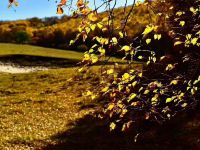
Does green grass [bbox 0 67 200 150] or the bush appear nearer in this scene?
green grass [bbox 0 67 200 150]

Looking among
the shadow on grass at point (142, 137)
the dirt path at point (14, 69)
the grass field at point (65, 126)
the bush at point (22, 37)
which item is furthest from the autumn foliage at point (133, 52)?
the bush at point (22, 37)

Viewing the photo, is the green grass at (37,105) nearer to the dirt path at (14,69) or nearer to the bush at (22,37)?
the dirt path at (14,69)

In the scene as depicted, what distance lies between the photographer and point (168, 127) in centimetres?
3020

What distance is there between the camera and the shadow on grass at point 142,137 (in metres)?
27.1

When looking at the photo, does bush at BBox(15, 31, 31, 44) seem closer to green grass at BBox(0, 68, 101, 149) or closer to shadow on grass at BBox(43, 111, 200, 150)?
green grass at BBox(0, 68, 101, 149)

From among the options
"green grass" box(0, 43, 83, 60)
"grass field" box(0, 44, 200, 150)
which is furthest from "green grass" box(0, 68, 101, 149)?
"green grass" box(0, 43, 83, 60)

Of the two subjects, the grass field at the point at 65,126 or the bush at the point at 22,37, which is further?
the bush at the point at 22,37

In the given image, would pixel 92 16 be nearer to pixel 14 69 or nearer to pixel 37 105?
pixel 37 105

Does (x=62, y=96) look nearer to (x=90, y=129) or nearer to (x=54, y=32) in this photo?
(x=90, y=129)

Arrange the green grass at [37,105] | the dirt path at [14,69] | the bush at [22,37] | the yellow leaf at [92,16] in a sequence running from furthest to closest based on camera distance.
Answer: the bush at [22,37]
the dirt path at [14,69]
the green grass at [37,105]
the yellow leaf at [92,16]

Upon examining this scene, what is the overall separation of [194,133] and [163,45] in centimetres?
3260

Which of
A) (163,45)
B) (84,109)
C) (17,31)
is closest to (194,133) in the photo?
(84,109)

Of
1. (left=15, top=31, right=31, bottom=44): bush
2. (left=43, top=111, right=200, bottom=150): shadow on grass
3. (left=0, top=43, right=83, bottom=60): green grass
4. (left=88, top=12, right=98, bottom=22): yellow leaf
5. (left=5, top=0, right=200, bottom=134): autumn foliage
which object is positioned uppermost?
(left=88, top=12, right=98, bottom=22): yellow leaf

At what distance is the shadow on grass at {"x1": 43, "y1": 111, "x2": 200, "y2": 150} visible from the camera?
1067 inches
